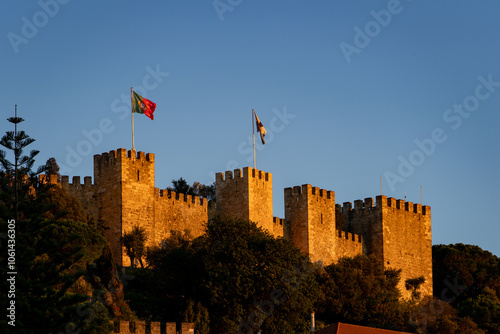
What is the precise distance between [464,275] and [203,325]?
28.4 m

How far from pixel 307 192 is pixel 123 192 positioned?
38.8 ft

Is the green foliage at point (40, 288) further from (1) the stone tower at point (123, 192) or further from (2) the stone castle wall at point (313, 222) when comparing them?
(2) the stone castle wall at point (313, 222)

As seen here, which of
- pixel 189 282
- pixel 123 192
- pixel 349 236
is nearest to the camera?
pixel 189 282

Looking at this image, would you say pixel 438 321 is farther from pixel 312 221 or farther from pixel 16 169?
pixel 16 169

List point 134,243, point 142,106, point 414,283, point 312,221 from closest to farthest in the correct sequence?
1. point 134,243
2. point 142,106
3. point 312,221
4. point 414,283

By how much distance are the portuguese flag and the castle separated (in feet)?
7.00

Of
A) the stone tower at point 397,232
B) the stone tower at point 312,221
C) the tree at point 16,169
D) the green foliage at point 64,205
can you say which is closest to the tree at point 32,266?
the tree at point 16,169

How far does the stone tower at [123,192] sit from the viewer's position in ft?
153

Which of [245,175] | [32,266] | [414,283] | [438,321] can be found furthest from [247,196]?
[32,266]

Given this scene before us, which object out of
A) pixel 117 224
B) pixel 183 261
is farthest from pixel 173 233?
pixel 183 261

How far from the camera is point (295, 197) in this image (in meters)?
54.7

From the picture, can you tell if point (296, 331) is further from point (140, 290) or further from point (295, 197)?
point (295, 197)

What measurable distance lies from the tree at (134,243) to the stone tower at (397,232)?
17.5m

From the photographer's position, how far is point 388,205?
60188 mm
